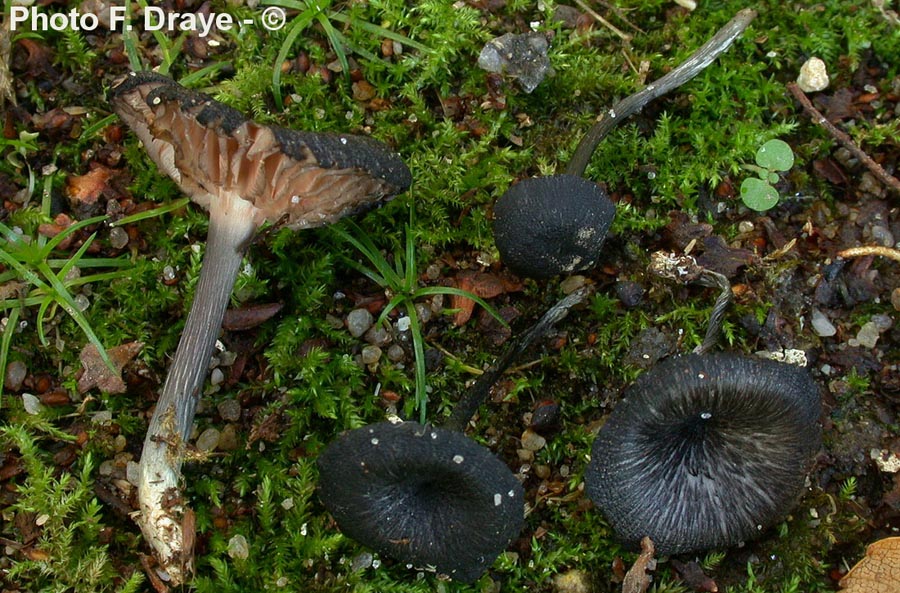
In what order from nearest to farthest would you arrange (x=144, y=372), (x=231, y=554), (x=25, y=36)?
(x=231, y=554), (x=144, y=372), (x=25, y=36)

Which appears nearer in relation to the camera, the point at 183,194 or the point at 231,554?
the point at 231,554

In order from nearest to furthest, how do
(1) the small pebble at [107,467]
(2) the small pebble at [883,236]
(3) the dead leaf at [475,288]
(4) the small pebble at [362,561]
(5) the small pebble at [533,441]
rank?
(4) the small pebble at [362,561] < (1) the small pebble at [107,467] < (5) the small pebble at [533,441] < (3) the dead leaf at [475,288] < (2) the small pebble at [883,236]

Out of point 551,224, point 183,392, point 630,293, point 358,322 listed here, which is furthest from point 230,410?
point 630,293

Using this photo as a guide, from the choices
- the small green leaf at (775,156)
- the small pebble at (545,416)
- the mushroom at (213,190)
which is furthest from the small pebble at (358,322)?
the small green leaf at (775,156)

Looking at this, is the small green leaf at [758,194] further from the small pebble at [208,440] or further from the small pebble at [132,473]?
the small pebble at [132,473]

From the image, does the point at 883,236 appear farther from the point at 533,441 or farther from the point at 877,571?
the point at 533,441

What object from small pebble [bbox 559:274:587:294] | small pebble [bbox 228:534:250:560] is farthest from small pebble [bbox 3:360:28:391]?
small pebble [bbox 559:274:587:294]

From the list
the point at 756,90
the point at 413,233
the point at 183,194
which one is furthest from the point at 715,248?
the point at 183,194

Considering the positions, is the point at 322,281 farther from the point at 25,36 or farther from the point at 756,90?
the point at 756,90
